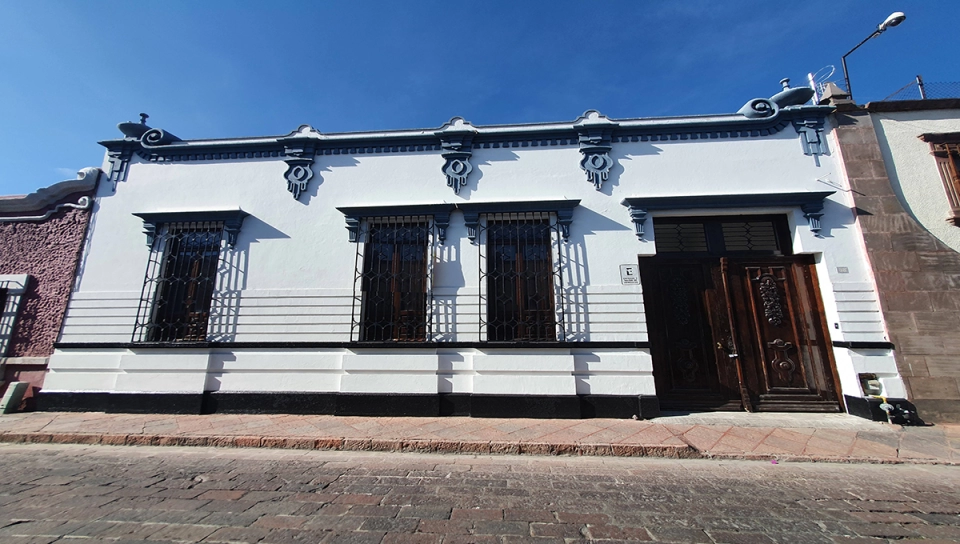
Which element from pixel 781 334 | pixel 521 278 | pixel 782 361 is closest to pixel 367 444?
pixel 521 278

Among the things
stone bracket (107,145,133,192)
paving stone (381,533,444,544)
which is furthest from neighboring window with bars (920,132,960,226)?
stone bracket (107,145,133,192)

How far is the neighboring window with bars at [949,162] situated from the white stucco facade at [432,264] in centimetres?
141

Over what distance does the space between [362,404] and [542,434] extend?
262cm

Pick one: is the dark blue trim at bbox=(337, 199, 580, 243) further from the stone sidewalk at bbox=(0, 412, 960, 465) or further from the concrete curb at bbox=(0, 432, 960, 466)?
the concrete curb at bbox=(0, 432, 960, 466)

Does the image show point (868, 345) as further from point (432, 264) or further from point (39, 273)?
point (39, 273)

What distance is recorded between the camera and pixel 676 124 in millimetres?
6168

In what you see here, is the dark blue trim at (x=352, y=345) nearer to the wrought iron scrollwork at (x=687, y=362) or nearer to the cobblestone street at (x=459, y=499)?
the wrought iron scrollwork at (x=687, y=362)

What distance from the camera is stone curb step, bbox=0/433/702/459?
3.93 metres

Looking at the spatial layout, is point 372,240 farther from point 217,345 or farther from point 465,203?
point 217,345

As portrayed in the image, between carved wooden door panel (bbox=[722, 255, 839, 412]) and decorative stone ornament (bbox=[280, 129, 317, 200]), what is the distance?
23.4 feet

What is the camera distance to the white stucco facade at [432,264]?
5.32 meters

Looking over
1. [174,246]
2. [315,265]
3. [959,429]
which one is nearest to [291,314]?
[315,265]

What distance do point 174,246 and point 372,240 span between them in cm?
345

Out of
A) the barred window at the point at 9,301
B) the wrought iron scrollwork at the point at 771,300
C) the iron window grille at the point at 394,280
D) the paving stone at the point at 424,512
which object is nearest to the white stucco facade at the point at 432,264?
the iron window grille at the point at 394,280
